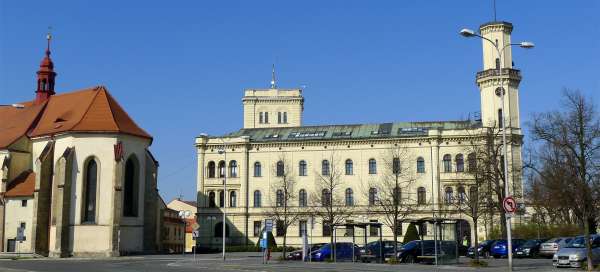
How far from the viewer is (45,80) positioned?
72625 millimetres

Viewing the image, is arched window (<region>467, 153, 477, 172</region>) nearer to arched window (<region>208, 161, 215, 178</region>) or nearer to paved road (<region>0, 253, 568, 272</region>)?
paved road (<region>0, 253, 568, 272</region>)

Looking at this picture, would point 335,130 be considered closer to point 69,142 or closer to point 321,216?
point 321,216

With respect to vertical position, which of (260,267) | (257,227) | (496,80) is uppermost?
(496,80)

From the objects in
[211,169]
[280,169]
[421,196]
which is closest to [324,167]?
[280,169]

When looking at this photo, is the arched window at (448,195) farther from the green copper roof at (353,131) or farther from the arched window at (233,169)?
the arched window at (233,169)

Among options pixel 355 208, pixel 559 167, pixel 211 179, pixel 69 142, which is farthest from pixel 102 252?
pixel 559 167

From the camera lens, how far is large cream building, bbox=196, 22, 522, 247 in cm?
7631

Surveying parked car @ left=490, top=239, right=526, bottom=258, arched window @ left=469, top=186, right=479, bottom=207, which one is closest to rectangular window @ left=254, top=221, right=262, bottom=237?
arched window @ left=469, top=186, right=479, bottom=207

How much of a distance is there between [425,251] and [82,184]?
32572 millimetres

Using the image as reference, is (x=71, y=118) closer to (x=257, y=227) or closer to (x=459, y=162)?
(x=257, y=227)

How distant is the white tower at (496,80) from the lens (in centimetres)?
7481

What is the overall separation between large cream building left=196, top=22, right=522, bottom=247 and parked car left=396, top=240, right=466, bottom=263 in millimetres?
34902

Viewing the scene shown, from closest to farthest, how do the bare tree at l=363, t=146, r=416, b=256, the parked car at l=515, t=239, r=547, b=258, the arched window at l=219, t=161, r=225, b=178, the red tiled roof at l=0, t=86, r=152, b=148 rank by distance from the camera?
the parked car at l=515, t=239, r=547, b=258
the red tiled roof at l=0, t=86, r=152, b=148
the bare tree at l=363, t=146, r=416, b=256
the arched window at l=219, t=161, r=225, b=178

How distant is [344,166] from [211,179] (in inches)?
662
